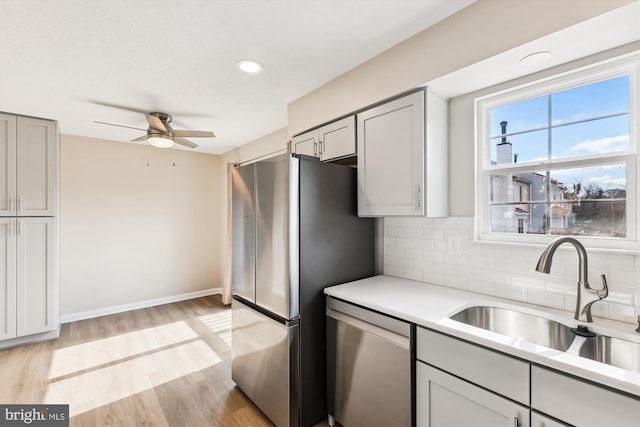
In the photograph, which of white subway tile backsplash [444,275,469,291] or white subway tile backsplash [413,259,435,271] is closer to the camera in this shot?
white subway tile backsplash [444,275,469,291]

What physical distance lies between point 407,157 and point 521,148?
2.29ft

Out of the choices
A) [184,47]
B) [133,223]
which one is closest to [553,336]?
[184,47]

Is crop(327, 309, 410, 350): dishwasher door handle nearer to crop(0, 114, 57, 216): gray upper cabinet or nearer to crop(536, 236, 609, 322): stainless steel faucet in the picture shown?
crop(536, 236, 609, 322): stainless steel faucet

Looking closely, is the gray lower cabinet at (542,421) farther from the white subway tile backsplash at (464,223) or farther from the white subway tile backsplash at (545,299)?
the white subway tile backsplash at (464,223)

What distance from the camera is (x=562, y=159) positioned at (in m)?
1.64

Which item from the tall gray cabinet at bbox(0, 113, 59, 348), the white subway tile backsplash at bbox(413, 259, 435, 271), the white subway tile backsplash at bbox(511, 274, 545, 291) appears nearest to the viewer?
the white subway tile backsplash at bbox(511, 274, 545, 291)

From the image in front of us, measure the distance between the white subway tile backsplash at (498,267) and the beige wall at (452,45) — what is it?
0.96 meters

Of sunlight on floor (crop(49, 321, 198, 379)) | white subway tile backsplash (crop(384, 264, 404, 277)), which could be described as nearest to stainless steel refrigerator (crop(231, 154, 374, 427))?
white subway tile backsplash (crop(384, 264, 404, 277))

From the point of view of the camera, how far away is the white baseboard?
3.93 metres

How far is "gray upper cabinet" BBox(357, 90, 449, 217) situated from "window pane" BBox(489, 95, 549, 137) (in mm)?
305

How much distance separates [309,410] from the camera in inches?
75.2

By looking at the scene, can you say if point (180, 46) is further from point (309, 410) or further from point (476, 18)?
point (309, 410)

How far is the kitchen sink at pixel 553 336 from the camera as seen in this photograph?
1242 millimetres

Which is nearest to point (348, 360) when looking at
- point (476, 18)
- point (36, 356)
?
point (476, 18)
